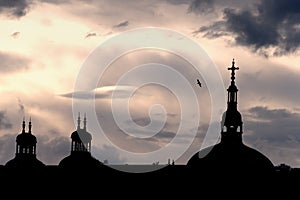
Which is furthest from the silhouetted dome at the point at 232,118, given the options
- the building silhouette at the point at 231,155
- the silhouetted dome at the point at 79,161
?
the silhouetted dome at the point at 79,161

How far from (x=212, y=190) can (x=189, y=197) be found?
535 centimetres

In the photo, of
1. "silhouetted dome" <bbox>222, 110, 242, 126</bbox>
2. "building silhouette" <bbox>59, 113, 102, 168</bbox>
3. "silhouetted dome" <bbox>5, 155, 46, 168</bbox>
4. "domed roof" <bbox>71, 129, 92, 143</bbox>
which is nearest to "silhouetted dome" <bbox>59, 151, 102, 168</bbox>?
"building silhouette" <bbox>59, 113, 102, 168</bbox>

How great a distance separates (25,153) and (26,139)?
2499mm

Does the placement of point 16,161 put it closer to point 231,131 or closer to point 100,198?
point 100,198

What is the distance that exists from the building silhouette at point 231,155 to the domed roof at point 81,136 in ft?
67.1

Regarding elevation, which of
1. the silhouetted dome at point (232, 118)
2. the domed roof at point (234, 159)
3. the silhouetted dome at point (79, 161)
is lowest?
the domed roof at point (234, 159)

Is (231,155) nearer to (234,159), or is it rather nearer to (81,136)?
(234,159)

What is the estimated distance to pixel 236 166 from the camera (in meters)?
112

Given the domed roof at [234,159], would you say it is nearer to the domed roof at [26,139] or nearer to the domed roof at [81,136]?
the domed roof at [81,136]

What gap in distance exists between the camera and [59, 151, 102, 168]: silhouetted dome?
128m

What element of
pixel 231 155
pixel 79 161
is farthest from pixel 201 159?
pixel 79 161

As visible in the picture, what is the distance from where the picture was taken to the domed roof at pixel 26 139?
136 m

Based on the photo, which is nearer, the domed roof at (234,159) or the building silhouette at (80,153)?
the domed roof at (234,159)

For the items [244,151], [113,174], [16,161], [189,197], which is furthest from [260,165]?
[16,161]
